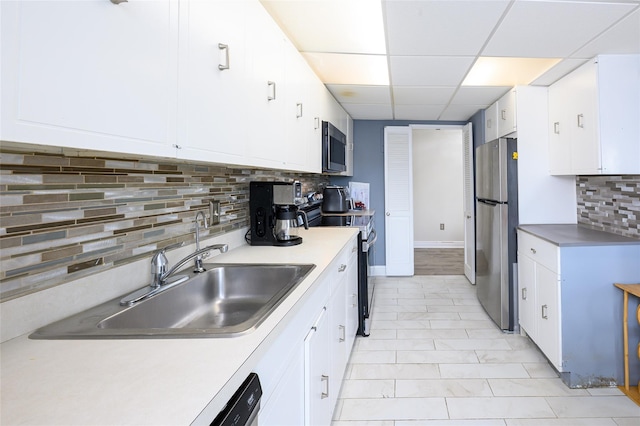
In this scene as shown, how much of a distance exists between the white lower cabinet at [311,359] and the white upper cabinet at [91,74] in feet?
2.12

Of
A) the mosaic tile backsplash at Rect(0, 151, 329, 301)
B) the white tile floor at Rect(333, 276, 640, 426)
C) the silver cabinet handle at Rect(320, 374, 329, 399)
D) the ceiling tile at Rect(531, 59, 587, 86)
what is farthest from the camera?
the ceiling tile at Rect(531, 59, 587, 86)

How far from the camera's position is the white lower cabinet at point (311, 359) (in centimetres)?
89

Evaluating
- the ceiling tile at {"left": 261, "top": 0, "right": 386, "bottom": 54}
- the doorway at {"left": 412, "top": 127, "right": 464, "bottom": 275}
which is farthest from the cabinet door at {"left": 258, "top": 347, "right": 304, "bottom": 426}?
the doorway at {"left": 412, "top": 127, "right": 464, "bottom": 275}

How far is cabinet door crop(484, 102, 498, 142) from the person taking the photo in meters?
3.51

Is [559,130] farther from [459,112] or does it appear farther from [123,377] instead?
[123,377]

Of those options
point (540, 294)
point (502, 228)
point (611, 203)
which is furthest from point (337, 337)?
point (611, 203)

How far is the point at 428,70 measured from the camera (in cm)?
264

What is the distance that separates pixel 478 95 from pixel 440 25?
65.8 inches

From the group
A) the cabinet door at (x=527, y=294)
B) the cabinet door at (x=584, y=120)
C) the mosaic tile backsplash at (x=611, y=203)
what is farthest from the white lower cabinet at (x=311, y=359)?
the mosaic tile backsplash at (x=611, y=203)

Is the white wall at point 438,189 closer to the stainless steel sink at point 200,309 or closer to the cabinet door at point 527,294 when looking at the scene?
the cabinet door at point 527,294

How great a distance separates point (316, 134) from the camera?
2676 mm

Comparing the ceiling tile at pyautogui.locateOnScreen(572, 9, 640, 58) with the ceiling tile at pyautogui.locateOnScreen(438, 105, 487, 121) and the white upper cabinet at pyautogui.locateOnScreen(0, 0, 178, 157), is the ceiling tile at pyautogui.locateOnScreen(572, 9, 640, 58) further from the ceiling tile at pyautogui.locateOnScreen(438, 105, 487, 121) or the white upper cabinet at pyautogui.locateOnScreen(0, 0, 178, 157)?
the white upper cabinet at pyautogui.locateOnScreen(0, 0, 178, 157)

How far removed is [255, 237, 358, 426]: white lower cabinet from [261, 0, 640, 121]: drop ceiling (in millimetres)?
1370

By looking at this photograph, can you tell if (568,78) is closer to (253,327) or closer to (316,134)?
(316,134)
